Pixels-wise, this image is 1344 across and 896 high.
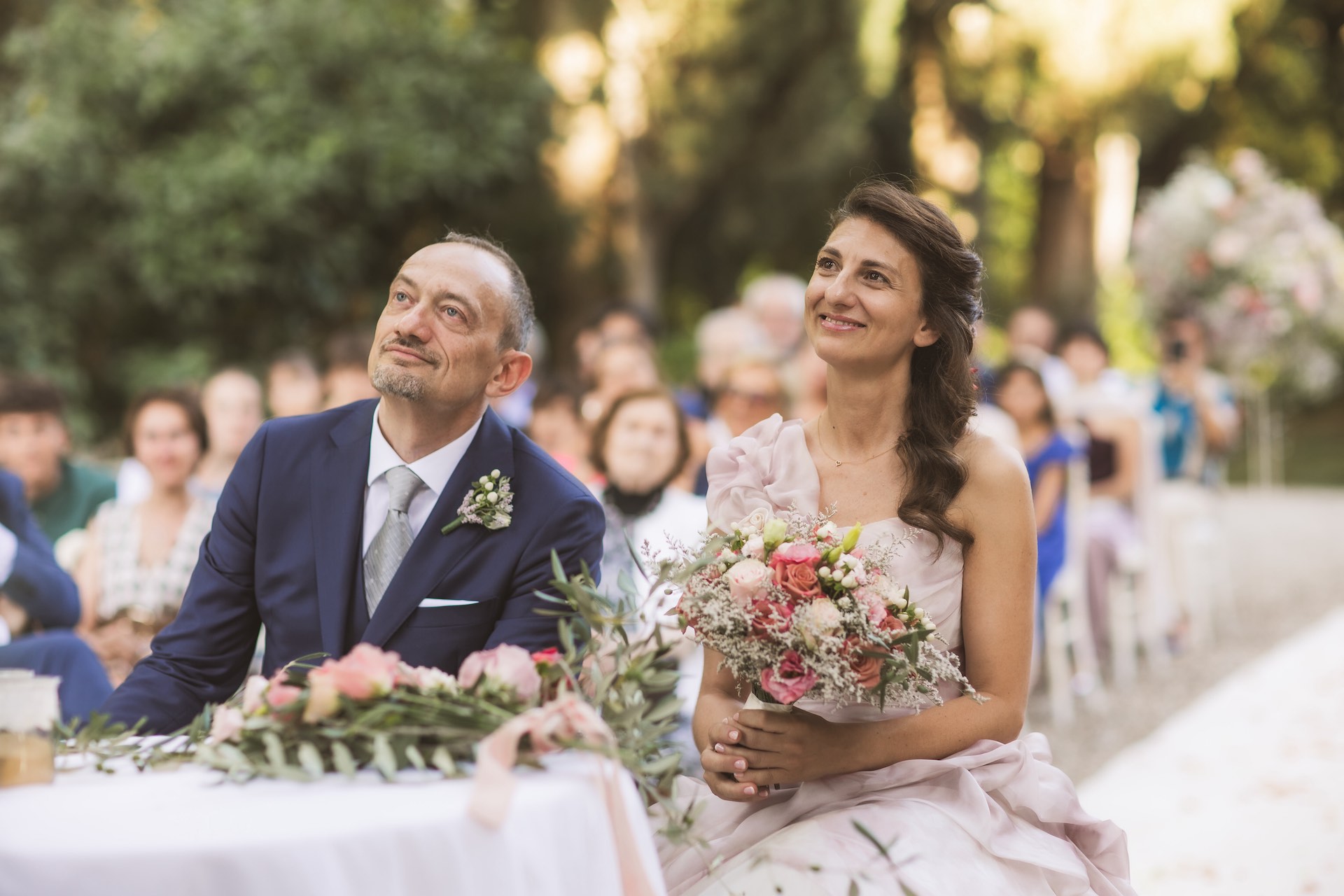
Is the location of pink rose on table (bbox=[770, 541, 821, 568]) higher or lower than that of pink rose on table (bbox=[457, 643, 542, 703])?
higher

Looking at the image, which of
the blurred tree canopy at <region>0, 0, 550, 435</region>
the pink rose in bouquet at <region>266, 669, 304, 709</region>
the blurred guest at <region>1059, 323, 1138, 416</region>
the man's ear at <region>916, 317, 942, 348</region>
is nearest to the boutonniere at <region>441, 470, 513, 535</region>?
the pink rose in bouquet at <region>266, 669, 304, 709</region>

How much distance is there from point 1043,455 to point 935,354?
457 cm

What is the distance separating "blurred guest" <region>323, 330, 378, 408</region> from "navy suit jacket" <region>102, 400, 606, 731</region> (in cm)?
338

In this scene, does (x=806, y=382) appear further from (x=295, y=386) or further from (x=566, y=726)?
(x=566, y=726)

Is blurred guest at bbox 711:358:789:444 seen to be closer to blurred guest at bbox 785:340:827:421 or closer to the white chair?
blurred guest at bbox 785:340:827:421

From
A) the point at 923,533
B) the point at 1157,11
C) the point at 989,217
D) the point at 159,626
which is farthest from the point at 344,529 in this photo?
the point at 989,217

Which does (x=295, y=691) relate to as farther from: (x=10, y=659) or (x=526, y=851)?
(x=10, y=659)

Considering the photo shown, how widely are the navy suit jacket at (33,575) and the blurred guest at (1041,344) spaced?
6.27 meters

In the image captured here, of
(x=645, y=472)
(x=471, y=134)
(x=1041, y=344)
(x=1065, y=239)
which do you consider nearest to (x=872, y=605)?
(x=645, y=472)

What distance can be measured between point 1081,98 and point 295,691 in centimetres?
1693

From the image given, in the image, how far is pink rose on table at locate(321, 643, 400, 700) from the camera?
203cm

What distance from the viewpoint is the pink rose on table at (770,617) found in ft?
7.23

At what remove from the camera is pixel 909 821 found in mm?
2482

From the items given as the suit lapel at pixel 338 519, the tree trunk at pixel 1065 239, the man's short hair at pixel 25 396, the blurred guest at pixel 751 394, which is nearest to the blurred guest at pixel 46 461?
the man's short hair at pixel 25 396
